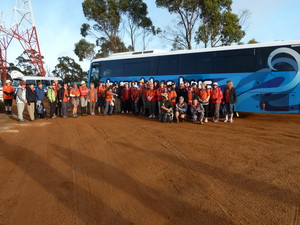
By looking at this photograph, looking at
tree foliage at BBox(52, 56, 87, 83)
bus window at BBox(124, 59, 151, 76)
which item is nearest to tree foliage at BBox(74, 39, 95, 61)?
tree foliage at BBox(52, 56, 87, 83)

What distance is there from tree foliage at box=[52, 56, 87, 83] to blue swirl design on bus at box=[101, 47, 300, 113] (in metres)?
34.8

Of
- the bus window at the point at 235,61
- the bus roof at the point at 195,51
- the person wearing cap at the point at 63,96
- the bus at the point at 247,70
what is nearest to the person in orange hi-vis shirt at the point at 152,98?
the bus at the point at 247,70

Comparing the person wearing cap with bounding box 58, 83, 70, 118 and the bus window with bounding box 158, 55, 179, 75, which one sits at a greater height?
the bus window with bounding box 158, 55, 179, 75

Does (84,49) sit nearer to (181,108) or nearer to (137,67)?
(137,67)

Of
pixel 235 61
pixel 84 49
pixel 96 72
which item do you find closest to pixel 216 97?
pixel 235 61

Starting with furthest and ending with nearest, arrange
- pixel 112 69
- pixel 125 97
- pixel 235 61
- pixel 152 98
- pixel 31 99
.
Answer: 1. pixel 112 69
2. pixel 125 97
3. pixel 152 98
4. pixel 31 99
5. pixel 235 61

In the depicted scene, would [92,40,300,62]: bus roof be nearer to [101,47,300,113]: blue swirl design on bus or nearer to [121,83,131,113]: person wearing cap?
[101,47,300,113]: blue swirl design on bus

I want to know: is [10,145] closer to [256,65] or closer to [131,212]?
[131,212]

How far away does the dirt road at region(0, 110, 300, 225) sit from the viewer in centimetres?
285

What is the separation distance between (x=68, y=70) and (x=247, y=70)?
3674 centimetres

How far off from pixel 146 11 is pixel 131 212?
25.2 meters

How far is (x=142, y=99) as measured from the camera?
1134 centimetres

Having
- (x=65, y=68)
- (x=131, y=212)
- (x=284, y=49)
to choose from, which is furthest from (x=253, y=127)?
(x=65, y=68)

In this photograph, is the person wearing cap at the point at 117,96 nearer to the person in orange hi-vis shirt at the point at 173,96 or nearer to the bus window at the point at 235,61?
the person in orange hi-vis shirt at the point at 173,96
